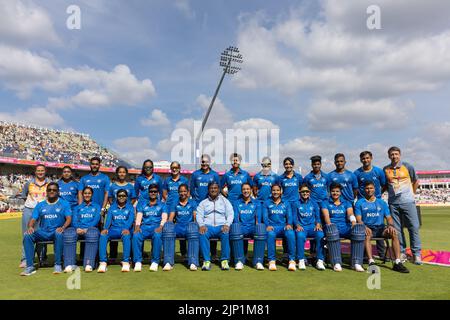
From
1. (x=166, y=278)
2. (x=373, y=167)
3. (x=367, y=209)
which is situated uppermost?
(x=373, y=167)

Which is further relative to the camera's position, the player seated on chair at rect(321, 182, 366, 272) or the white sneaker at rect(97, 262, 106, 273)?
the player seated on chair at rect(321, 182, 366, 272)

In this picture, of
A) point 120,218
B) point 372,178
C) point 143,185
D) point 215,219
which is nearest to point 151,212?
point 120,218

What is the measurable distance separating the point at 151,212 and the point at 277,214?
2208 millimetres

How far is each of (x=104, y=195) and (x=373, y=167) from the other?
16.9ft

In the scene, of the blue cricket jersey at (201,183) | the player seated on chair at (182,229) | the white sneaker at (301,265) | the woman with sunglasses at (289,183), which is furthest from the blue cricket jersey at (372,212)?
the player seated on chair at (182,229)

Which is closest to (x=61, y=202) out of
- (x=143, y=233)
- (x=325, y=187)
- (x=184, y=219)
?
(x=143, y=233)

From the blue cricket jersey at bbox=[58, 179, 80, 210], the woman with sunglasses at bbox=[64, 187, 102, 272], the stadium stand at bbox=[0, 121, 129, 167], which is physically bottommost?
the woman with sunglasses at bbox=[64, 187, 102, 272]

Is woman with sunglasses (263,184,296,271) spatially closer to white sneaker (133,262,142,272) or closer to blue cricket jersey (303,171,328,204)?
blue cricket jersey (303,171,328,204)

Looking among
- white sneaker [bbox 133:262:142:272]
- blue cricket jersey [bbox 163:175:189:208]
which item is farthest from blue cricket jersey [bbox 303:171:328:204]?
white sneaker [bbox 133:262:142:272]

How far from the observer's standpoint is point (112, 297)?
3998mm

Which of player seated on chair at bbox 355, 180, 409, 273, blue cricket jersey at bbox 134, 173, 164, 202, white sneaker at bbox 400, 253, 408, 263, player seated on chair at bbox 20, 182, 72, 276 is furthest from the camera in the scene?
blue cricket jersey at bbox 134, 173, 164, 202

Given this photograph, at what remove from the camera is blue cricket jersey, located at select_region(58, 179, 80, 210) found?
644 centimetres

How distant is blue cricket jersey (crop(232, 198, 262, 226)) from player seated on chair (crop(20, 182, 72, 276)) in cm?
288
